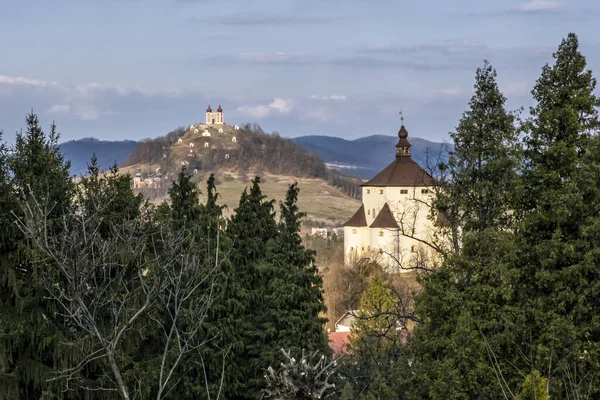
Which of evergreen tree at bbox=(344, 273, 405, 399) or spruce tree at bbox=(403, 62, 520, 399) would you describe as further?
evergreen tree at bbox=(344, 273, 405, 399)

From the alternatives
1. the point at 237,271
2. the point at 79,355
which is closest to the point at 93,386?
the point at 79,355

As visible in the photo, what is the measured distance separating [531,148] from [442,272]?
10.6ft

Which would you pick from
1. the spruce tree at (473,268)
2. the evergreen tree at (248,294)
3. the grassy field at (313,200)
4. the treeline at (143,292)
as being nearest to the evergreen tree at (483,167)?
the spruce tree at (473,268)

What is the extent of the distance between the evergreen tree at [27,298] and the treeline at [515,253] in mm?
6862

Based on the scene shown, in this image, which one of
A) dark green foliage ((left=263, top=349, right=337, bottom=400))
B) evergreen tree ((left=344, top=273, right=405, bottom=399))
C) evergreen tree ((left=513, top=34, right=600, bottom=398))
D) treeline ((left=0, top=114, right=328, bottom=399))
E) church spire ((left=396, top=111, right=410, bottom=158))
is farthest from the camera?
church spire ((left=396, top=111, right=410, bottom=158))

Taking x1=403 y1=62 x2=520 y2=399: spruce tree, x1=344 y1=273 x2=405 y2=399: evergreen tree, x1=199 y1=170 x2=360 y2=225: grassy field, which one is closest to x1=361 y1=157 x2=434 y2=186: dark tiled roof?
x1=344 y1=273 x2=405 y2=399: evergreen tree

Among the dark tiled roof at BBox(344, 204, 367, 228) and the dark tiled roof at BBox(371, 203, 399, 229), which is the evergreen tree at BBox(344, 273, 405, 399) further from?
the dark tiled roof at BBox(344, 204, 367, 228)

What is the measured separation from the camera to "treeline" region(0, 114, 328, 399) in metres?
17.8

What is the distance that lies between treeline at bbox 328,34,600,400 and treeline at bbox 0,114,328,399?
11.7ft

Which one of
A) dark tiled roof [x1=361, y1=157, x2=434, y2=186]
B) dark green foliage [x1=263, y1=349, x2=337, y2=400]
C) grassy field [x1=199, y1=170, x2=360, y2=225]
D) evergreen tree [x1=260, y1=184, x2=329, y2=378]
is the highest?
dark tiled roof [x1=361, y1=157, x2=434, y2=186]

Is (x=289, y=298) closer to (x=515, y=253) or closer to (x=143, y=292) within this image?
(x=143, y=292)

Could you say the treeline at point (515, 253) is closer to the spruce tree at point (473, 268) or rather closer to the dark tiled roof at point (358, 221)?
the spruce tree at point (473, 268)

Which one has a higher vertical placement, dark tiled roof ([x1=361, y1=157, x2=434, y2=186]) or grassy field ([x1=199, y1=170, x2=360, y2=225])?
dark tiled roof ([x1=361, y1=157, x2=434, y2=186])

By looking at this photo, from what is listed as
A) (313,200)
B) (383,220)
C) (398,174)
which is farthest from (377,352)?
(313,200)
